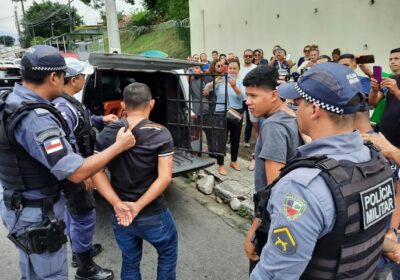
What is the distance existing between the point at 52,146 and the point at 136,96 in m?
0.60

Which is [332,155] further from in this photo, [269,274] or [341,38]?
[341,38]

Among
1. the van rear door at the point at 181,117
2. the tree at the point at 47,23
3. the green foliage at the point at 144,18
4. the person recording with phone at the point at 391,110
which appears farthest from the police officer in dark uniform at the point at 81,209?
the tree at the point at 47,23

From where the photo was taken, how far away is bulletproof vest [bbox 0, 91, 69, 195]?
186cm

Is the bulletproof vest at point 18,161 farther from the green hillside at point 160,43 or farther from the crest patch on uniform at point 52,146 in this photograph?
the green hillside at point 160,43

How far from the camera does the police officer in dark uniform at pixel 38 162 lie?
6.07ft

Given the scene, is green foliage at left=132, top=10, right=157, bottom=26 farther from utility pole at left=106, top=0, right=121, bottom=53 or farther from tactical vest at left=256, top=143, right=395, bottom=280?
tactical vest at left=256, top=143, right=395, bottom=280

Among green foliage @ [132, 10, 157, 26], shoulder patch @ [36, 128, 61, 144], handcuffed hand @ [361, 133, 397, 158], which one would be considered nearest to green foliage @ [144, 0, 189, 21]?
green foliage @ [132, 10, 157, 26]

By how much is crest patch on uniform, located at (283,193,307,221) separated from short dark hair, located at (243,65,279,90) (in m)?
1.10

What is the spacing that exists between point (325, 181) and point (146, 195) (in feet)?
4.25

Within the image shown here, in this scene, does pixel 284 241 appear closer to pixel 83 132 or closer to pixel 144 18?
pixel 83 132

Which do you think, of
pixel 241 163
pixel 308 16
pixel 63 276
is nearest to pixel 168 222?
pixel 63 276

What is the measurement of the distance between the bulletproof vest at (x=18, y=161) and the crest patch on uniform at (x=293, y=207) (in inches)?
58.5

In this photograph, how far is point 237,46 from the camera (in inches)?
511

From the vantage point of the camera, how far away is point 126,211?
213 cm
